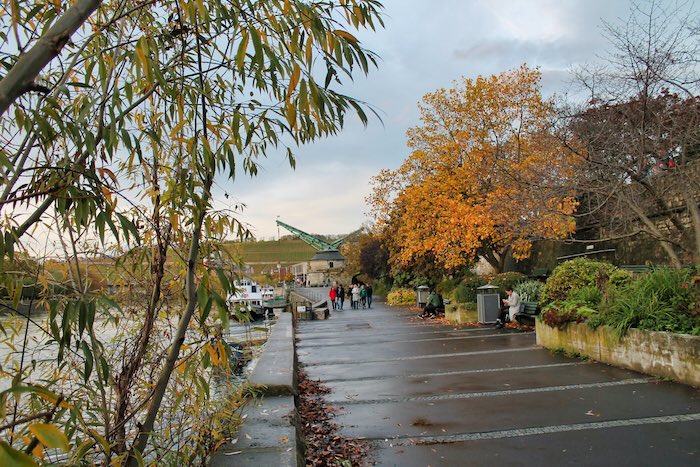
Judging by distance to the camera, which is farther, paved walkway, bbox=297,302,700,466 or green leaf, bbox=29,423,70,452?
paved walkway, bbox=297,302,700,466

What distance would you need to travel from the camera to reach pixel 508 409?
6738mm

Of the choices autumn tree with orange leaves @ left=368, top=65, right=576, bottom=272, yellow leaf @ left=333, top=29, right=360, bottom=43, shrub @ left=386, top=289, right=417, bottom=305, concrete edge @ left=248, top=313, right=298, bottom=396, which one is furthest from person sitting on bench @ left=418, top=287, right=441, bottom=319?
yellow leaf @ left=333, top=29, right=360, bottom=43

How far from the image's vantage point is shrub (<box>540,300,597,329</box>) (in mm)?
9984

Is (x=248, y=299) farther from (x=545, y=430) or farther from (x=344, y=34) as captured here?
(x=545, y=430)

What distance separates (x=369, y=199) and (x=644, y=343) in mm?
17228

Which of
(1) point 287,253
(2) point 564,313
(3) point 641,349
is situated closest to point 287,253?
(1) point 287,253

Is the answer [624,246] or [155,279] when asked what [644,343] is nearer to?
[155,279]

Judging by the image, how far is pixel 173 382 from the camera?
4.03 m

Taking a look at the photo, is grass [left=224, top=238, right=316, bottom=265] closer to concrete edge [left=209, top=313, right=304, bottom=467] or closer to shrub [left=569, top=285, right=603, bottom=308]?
shrub [left=569, top=285, right=603, bottom=308]

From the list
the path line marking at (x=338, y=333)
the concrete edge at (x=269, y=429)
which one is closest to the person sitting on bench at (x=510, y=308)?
the path line marking at (x=338, y=333)

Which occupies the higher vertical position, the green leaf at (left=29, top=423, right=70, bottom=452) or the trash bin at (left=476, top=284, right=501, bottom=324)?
the green leaf at (left=29, top=423, right=70, bottom=452)

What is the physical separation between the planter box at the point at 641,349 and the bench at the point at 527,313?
475cm

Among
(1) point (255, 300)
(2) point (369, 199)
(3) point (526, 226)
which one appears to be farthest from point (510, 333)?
(1) point (255, 300)

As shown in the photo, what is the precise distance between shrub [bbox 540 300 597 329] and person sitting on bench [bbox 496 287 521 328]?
4658 millimetres
